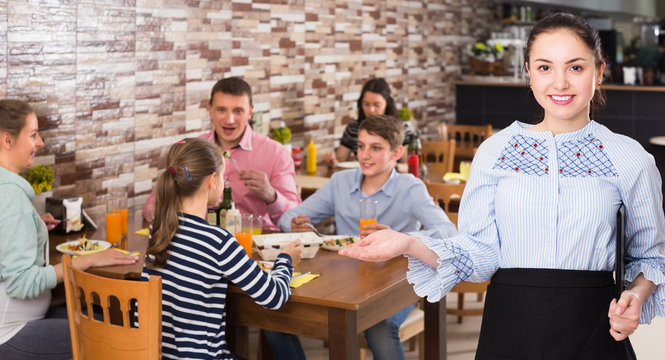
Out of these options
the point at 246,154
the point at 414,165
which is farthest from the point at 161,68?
the point at 414,165

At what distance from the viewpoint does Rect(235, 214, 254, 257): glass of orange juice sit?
2.59 m

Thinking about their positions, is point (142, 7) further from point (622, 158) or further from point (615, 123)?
point (615, 123)

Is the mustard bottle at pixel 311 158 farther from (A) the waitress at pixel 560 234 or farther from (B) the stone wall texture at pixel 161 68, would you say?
(A) the waitress at pixel 560 234

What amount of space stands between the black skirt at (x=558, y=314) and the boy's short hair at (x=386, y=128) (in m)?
1.59

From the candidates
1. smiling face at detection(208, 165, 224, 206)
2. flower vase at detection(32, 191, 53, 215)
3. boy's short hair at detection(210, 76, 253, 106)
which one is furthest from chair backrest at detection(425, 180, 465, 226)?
flower vase at detection(32, 191, 53, 215)

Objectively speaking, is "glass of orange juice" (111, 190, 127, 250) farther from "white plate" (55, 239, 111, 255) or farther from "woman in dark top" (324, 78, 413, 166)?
"woman in dark top" (324, 78, 413, 166)

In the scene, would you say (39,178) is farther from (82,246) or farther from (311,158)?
(311,158)

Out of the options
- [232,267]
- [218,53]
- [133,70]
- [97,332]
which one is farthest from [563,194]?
[218,53]

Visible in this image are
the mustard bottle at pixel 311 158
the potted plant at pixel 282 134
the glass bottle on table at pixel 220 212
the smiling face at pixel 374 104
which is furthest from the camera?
the smiling face at pixel 374 104

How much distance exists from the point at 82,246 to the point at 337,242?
0.89 meters

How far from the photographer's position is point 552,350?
149cm

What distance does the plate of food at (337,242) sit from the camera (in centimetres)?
270

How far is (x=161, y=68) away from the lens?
3.88 metres

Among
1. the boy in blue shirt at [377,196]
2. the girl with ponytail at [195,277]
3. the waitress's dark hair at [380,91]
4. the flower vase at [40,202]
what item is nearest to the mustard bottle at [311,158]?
the waitress's dark hair at [380,91]
